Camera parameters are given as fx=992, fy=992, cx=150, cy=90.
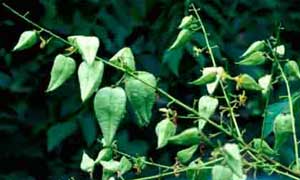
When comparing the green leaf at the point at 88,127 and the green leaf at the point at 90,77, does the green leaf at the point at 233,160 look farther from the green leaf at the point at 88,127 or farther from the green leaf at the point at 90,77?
the green leaf at the point at 88,127

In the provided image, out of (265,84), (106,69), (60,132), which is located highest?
(265,84)

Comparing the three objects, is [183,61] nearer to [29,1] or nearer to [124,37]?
[124,37]

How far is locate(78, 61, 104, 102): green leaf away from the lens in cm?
123

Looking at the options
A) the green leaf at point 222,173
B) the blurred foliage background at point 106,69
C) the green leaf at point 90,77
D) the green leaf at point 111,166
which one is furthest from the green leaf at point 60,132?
the green leaf at point 222,173

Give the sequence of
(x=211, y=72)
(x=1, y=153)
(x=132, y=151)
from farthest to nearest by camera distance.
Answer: (x=1, y=153) < (x=132, y=151) < (x=211, y=72)

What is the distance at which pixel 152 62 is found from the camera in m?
2.85

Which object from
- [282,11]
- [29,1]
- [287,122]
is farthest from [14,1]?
[287,122]

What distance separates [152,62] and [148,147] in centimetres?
24

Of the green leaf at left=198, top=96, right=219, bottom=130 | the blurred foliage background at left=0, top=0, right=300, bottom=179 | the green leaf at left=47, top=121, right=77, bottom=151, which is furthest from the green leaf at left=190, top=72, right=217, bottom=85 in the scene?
the green leaf at left=47, top=121, right=77, bottom=151

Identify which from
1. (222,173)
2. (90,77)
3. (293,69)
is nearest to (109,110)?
(90,77)

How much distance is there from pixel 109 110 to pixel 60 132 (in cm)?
158

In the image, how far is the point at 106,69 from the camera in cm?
277

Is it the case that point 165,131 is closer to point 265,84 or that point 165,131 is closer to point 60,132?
point 265,84

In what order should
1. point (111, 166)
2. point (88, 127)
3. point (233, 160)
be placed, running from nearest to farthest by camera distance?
point (233, 160) < point (111, 166) < point (88, 127)
